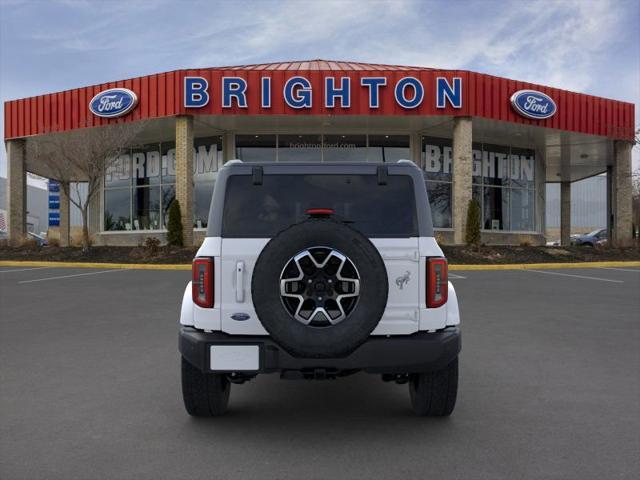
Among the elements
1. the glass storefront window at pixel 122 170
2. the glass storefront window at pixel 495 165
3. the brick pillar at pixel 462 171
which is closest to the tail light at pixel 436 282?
the brick pillar at pixel 462 171

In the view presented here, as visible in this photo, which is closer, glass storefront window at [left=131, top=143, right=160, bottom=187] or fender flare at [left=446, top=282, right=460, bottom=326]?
fender flare at [left=446, top=282, right=460, bottom=326]

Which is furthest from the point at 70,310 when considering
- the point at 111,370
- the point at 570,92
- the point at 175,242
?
the point at 570,92

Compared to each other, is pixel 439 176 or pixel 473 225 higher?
pixel 439 176

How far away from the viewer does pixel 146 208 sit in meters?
25.7

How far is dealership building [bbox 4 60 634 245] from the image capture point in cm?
2012

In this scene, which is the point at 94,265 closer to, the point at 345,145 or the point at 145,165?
the point at 145,165

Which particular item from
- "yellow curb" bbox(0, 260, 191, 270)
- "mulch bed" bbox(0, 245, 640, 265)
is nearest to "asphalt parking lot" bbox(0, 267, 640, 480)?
"yellow curb" bbox(0, 260, 191, 270)

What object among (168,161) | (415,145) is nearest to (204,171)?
(168,161)

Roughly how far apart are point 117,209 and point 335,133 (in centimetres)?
1146

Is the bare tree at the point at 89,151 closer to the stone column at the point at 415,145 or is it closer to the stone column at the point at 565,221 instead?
the stone column at the point at 415,145

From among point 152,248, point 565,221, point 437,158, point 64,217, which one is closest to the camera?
point 152,248

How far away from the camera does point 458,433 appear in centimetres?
357

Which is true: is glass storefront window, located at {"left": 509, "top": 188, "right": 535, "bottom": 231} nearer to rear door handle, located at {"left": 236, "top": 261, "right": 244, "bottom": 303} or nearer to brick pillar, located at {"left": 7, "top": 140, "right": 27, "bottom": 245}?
brick pillar, located at {"left": 7, "top": 140, "right": 27, "bottom": 245}

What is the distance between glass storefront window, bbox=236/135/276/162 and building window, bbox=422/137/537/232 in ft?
22.8
